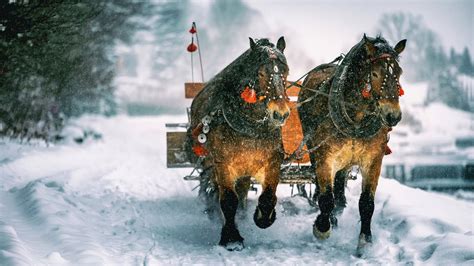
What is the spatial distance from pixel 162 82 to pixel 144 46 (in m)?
2.86

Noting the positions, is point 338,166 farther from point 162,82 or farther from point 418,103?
point 162,82

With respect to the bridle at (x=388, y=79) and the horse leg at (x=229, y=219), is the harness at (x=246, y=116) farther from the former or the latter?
the bridle at (x=388, y=79)

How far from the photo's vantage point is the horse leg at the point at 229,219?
537 cm

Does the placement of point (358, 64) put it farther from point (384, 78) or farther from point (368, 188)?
point (368, 188)

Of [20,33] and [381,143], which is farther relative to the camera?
[20,33]

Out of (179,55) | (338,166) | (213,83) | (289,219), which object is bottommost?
(289,219)

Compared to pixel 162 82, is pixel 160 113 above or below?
below

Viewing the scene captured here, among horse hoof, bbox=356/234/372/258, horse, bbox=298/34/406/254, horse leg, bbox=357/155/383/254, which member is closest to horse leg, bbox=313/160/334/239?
horse, bbox=298/34/406/254

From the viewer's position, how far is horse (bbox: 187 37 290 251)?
5.02 meters

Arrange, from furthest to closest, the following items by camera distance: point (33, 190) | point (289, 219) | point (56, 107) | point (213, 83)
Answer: point (56, 107)
point (33, 190)
point (289, 219)
point (213, 83)

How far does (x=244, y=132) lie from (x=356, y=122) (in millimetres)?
1223

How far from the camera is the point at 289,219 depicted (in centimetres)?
702

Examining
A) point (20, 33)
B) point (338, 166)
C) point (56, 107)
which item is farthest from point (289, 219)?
point (56, 107)

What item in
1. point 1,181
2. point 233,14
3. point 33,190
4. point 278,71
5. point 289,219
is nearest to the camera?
point 278,71
